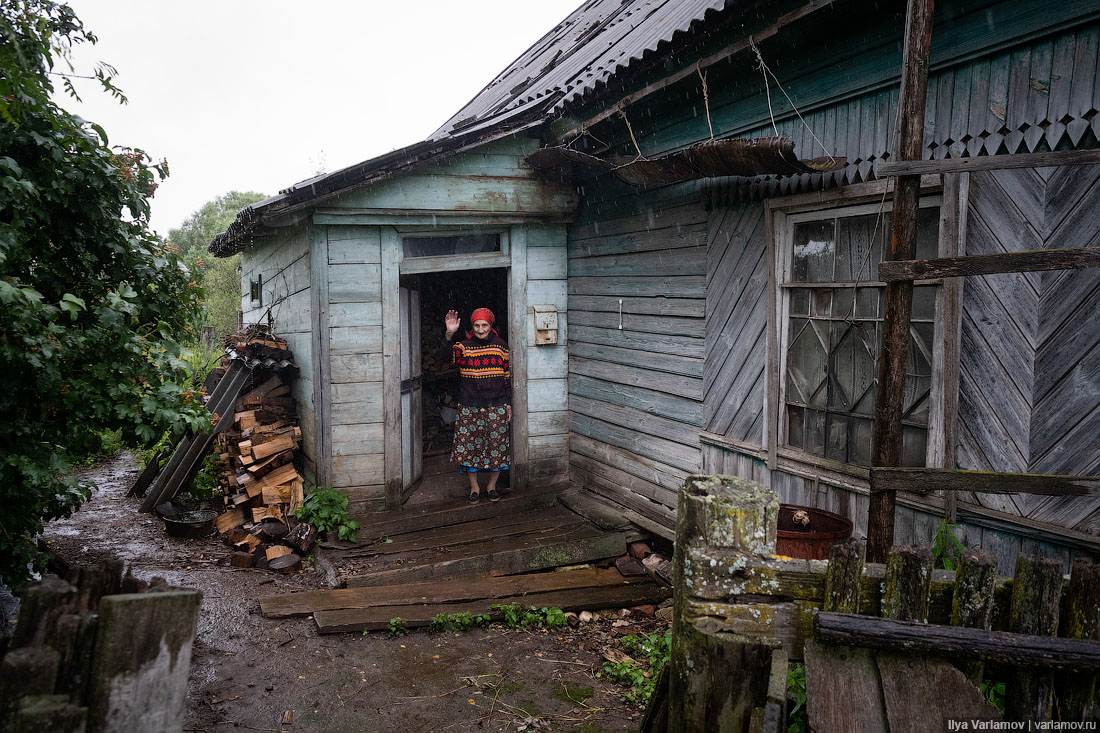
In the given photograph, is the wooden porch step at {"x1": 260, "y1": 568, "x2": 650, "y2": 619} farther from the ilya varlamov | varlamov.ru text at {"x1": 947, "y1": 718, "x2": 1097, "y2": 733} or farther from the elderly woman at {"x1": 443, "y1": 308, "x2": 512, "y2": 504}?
the ilya varlamov | varlamov.ru text at {"x1": 947, "y1": 718, "x2": 1097, "y2": 733}

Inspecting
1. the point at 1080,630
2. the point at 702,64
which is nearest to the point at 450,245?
the point at 702,64

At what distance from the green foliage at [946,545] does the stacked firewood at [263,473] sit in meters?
4.98

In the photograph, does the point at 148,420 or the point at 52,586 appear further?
the point at 148,420

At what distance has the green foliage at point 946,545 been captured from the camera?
131 inches

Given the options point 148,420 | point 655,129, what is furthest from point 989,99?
point 148,420

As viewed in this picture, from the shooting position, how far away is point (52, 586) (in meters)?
1.65

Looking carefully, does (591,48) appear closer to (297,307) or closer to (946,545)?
(297,307)

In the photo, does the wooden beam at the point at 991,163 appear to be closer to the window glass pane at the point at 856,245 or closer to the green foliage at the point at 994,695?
the window glass pane at the point at 856,245

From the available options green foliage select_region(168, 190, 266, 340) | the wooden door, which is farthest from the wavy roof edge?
green foliage select_region(168, 190, 266, 340)

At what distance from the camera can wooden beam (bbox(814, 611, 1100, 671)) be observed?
5.61ft

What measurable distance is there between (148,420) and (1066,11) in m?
4.73

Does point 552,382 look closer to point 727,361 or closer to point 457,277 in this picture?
point 727,361

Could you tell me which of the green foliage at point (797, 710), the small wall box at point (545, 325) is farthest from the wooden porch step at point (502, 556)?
the green foliage at point (797, 710)

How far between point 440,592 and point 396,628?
1.65ft
